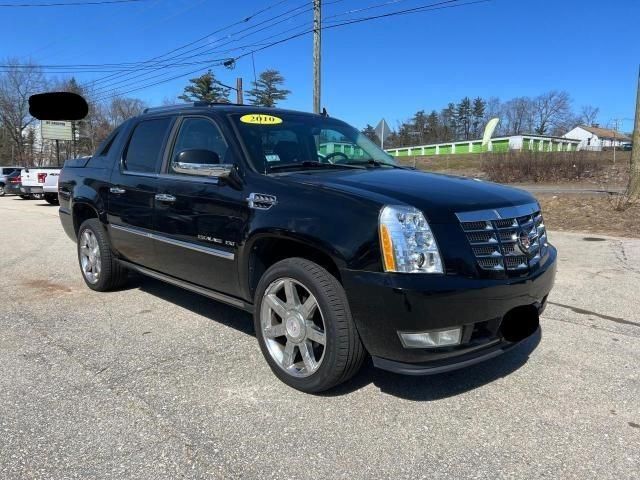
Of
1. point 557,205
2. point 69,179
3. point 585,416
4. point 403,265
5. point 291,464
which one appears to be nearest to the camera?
point 291,464

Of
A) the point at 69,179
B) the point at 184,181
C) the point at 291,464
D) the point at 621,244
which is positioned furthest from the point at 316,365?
the point at 621,244

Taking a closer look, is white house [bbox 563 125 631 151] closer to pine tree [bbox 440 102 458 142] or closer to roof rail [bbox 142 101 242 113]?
pine tree [bbox 440 102 458 142]

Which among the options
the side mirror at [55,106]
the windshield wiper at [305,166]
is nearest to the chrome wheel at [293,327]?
the windshield wiper at [305,166]

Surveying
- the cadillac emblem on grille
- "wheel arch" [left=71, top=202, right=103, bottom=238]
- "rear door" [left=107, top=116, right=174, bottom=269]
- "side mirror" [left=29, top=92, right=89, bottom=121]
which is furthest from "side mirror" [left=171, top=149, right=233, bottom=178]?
"side mirror" [left=29, top=92, right=89, bottom=121]

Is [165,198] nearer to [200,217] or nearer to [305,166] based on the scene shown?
[200,217]

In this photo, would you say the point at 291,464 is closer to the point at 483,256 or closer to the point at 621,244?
the point at 483,256

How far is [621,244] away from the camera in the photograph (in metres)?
9.20

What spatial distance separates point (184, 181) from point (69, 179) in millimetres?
2663

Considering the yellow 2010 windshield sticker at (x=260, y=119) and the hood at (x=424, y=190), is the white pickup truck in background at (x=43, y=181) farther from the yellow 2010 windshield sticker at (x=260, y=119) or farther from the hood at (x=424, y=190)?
the hood at (x=424, y=190)

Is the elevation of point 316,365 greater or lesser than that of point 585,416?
greater

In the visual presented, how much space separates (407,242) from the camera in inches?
115

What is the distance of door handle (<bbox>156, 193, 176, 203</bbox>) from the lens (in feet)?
14.2

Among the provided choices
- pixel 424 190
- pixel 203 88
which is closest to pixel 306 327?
pixel 424 190

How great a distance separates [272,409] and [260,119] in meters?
2.24
